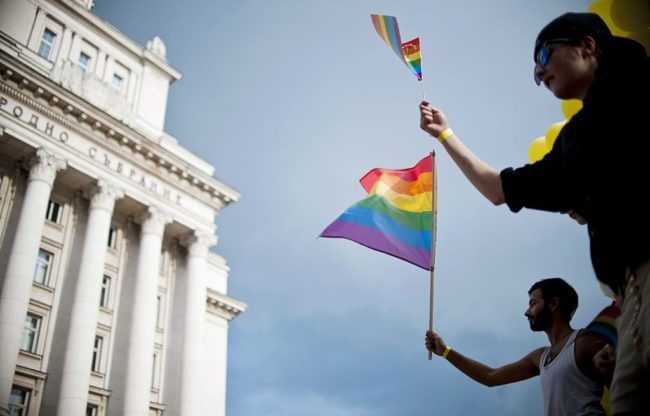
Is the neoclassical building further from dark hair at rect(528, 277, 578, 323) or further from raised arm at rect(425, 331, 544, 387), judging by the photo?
dark hair at rect(528, 277, 578, 323)

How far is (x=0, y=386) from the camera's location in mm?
18844

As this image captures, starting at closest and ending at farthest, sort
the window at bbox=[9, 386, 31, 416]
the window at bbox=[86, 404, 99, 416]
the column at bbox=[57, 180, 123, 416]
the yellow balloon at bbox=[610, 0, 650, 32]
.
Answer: the yellow balloon at bbox=[610, 0, 650, 32]
the window at bbox=[9, 386, 31, 416]
the column at bbox=[57, 180, 123, 416]
the window at bbox=[86, 404, 99, 416]

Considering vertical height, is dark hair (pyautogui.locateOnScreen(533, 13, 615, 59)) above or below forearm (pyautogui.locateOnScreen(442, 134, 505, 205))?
above

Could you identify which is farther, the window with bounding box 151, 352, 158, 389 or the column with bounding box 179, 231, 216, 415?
the window with bounding box 151, 352, 158, 389

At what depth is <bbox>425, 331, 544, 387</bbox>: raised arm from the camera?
14.3 ft

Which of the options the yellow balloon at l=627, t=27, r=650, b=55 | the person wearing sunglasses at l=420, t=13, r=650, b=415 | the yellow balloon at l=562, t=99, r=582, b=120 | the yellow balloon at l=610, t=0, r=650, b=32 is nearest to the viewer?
the person wearing sunglasses at l=420, t=13, r=650, b=415

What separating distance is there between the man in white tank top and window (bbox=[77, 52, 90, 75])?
1082 inches

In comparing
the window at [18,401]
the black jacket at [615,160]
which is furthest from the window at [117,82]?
the black jacket at [615,160]

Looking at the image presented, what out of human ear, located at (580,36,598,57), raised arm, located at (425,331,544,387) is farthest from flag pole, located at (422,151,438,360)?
Answer: human ear, located at (580,36,598,57)

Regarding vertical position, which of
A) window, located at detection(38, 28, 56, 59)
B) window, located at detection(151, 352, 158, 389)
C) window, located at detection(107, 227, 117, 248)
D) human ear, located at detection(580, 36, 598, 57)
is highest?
window, located at detection(38, 28, 56, 59)

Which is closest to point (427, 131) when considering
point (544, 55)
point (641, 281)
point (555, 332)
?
point (544, 55)

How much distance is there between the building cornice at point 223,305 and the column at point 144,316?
20.2 feet

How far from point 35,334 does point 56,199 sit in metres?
6.09

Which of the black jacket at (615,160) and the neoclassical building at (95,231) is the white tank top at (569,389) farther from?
the neoclassical building at (95,231)
